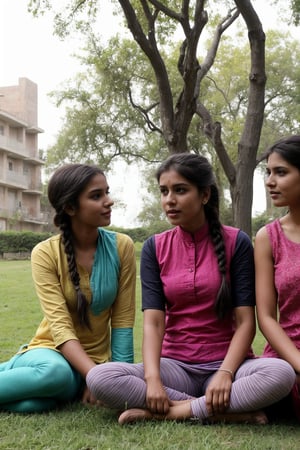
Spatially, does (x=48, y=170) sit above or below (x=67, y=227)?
above

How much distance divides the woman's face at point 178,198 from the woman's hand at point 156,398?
83cm

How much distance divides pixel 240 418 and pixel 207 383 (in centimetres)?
25

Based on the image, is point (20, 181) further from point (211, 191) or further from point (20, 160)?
point (211, 191)

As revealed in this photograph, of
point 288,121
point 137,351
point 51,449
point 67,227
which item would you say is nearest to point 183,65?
point 137,351

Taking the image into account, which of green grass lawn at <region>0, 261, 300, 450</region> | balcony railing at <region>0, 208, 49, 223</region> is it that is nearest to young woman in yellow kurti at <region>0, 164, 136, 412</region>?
green grass lawn at <region>0, 261, 300, 450</region>

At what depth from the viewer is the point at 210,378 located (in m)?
2.78

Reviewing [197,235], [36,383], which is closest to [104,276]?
[197,235]

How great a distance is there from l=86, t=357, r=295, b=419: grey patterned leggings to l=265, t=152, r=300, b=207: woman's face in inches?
31.8

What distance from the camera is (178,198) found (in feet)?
9.52

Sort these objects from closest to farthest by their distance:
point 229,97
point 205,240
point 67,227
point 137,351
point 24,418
Result: point 24,418, point 205,240, point 67,227, point 137,351, point 229,97

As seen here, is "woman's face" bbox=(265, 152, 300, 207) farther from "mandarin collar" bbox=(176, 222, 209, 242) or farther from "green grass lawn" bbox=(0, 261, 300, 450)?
"green grass lawn" bbox=(0, 261, 300, 450)

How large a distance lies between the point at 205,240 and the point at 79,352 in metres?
0.87

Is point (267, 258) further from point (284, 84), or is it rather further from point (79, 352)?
point (284, 84)

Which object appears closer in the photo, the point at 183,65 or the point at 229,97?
the point at 183,65
